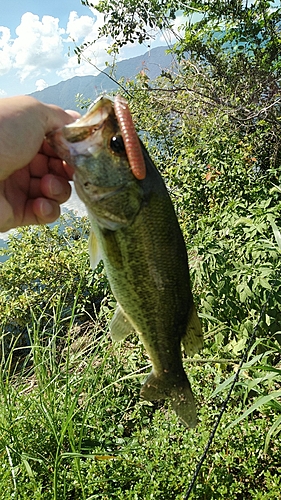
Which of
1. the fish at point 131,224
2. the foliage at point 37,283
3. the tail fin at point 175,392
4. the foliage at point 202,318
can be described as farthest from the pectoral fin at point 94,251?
the foliage at point 37,283

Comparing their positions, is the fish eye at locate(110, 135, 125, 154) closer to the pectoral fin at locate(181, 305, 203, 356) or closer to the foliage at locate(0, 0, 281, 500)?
the pectoral fin at locate(181, 305, 203, 356)

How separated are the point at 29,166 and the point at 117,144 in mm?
751

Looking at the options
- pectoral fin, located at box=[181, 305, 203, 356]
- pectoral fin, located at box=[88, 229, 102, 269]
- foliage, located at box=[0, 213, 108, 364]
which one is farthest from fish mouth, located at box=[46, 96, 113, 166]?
foliage, located at box=[0, 213, 108, 364]

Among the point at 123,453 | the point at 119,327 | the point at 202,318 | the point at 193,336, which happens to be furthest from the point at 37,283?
the point at 193,336

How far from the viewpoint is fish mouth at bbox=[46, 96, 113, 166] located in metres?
1.29

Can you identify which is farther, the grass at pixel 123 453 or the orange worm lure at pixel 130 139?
the grass at pixel 123 453

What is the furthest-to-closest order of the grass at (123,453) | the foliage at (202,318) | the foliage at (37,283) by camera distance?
the foliage at (37,283) < the foliage at (202,318) < the grass at (123,453)

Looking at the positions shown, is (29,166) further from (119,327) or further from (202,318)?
(202,318)

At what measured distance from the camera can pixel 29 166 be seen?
1.92 metres

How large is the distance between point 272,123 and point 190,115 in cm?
135

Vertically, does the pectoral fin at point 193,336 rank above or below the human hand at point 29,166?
below

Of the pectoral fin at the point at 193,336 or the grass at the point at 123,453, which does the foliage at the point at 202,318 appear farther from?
the pectoral fin at the point at 193,336

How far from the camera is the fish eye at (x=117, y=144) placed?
1289 millimetres

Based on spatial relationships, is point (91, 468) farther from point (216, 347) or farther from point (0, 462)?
point (216, 347)
